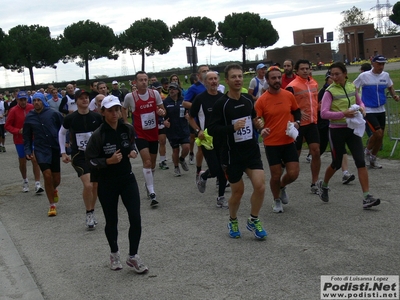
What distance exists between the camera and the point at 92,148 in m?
6.39

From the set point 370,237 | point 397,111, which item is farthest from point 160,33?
point 370,237

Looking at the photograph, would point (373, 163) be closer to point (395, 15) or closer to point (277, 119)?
point (277, 119)

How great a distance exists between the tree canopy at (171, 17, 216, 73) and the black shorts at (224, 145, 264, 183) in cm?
8805

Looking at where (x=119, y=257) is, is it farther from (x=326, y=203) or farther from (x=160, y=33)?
(x=160, y=33)

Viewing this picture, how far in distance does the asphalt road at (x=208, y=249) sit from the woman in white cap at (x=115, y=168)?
0.44m

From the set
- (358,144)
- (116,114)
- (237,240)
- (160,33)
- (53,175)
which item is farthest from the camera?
(160,33)

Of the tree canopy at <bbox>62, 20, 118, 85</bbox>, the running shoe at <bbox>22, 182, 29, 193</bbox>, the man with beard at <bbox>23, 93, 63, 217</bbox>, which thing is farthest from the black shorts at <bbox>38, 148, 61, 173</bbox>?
the tree canopy at <bbox>62, 20, 118, 85</bbox>

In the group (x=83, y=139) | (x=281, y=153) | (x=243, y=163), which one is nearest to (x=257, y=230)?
(x=243, y=163)

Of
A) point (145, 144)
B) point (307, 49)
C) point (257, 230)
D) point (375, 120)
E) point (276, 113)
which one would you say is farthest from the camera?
point (307, 49)

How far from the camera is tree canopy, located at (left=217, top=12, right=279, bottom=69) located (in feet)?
302

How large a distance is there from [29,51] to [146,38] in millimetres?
17448

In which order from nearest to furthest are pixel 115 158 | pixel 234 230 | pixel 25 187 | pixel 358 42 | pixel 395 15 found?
pixel 115 158 → pixel 234 230 → pixel 25 187 → pixel 358 42 → pixel 395 15

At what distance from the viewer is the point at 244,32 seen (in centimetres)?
9275

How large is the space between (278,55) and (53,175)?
90.6 meters
